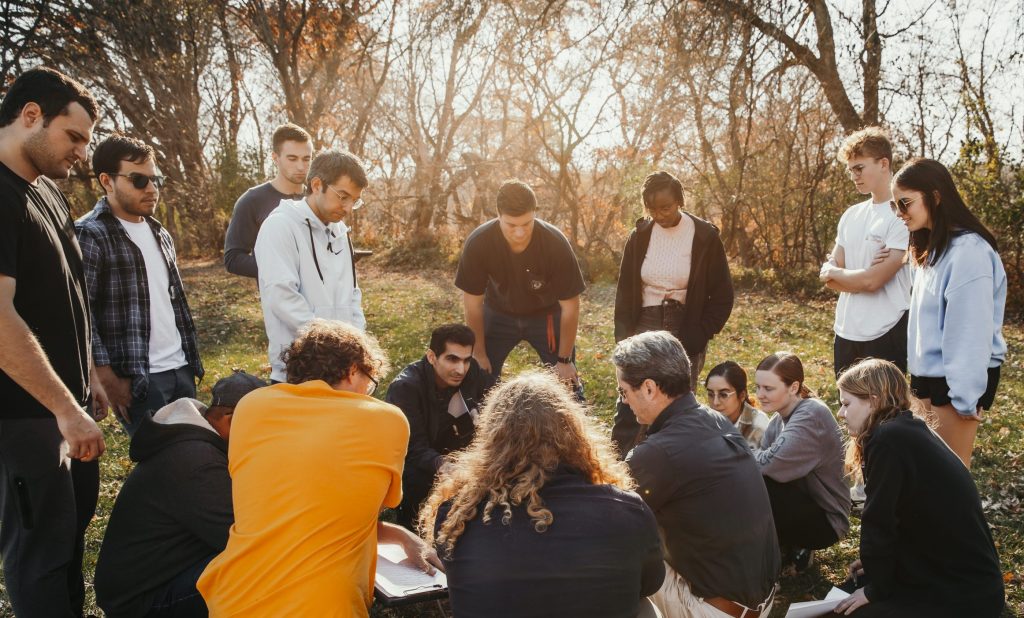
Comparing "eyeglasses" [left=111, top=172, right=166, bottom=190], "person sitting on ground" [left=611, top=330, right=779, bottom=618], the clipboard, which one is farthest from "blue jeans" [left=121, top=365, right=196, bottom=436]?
"person sitting on ground" [left=611, top=330, right=779, bottom=618]

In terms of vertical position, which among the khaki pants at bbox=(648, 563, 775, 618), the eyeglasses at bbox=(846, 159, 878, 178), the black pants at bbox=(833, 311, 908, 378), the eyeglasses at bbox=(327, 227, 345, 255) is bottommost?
the khaki pants at bbox=(648, 563, 775, 618)

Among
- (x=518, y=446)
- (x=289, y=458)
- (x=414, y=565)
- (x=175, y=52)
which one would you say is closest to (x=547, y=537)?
(x=518, y=446)

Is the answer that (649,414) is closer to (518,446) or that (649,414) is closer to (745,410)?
(518,446)

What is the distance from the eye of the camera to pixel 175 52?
1569cm

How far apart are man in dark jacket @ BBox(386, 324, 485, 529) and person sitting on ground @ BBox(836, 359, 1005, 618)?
1.92 m

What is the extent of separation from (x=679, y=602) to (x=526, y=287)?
225 centimetres

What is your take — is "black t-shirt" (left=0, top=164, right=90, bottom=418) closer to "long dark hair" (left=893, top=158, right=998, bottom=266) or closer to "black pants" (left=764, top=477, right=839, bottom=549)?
"black pants" (left=764, top=477, right=839, bottom=549)

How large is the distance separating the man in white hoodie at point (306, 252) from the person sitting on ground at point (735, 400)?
78.4 inches

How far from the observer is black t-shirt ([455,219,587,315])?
168 inches

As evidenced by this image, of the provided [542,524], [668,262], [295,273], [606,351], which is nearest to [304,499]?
[542,524]

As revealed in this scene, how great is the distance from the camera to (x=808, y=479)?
313 cm

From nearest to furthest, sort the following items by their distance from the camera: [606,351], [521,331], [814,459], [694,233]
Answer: [814,459], [694,233], [521,331], [606,351]

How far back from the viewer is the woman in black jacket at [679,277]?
13.4ft

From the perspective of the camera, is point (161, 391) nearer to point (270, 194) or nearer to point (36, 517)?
point (36, 517)
